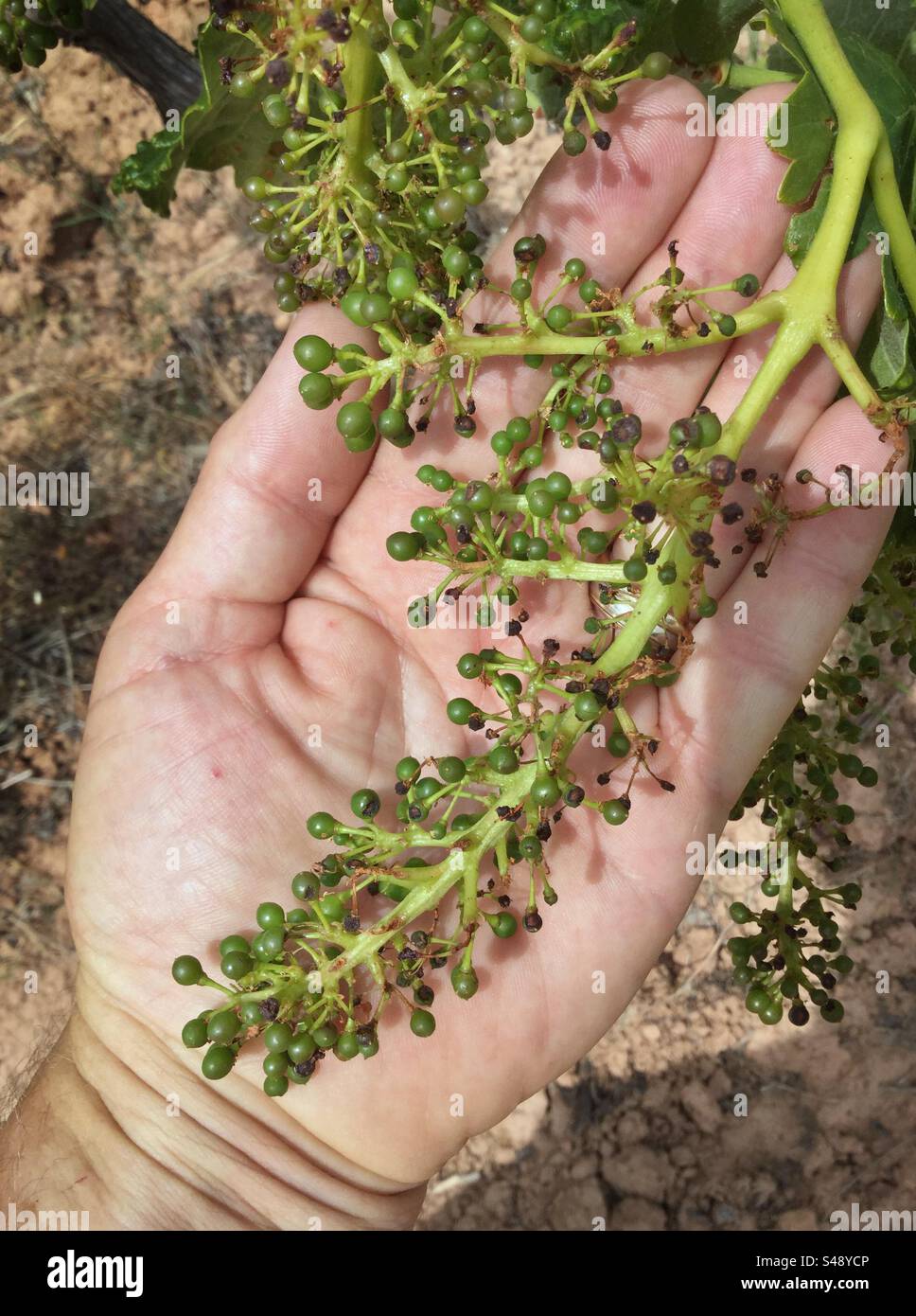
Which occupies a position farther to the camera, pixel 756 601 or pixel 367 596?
pixel 367 596

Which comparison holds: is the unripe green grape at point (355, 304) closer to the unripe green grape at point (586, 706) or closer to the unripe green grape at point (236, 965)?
the unripe green grape at point (586, 706)

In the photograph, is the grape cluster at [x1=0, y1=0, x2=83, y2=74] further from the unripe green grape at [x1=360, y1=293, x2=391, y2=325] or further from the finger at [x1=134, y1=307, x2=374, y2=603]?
the unripe green grape at [x1=360, y1=293, x2=391, y2=325]

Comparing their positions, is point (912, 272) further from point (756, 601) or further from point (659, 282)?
point (756, 601)

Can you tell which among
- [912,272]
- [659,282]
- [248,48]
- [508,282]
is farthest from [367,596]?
[912,272]

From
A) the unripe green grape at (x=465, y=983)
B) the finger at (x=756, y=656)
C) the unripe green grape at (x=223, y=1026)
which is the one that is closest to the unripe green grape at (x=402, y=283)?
the finger at (x=756, y=656)

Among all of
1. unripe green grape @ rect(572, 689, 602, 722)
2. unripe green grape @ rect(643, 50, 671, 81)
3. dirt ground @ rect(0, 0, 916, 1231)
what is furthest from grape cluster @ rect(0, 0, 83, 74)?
dirt ground @ rect(0, 0, 916, 1231)

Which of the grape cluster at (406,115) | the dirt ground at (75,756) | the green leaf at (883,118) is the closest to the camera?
the grape cluster at (406,115)

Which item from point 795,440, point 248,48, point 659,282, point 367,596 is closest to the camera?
point 659,282
